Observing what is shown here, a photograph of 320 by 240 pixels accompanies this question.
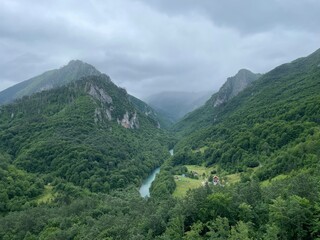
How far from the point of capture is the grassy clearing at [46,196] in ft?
398

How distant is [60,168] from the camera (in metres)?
153

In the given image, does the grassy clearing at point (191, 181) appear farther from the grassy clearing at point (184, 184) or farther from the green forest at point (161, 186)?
the green forest at point (161, 186)

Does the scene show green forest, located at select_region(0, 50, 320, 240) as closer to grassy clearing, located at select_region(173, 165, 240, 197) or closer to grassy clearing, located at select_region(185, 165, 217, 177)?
grassy clearing, located at select_region(173, 165, 240, 197)

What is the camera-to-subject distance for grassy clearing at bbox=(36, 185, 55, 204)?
121387 mm

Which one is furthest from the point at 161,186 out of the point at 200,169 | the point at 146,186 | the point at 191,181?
the point at 200,169

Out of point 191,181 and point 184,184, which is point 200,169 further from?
point 184,184

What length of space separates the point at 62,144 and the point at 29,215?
83025mm

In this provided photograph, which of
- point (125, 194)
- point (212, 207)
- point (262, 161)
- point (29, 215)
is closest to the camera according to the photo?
point (212, 207)

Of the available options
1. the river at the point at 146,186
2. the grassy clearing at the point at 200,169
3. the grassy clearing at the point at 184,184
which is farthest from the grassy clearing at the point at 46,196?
the grassy clearing at the point at 200,169

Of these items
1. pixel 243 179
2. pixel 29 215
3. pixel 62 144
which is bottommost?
pixel 243 179

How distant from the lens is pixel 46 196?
127 meters

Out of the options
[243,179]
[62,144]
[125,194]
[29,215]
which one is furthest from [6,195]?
[243,179]

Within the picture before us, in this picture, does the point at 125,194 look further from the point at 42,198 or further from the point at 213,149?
the point at 213,149

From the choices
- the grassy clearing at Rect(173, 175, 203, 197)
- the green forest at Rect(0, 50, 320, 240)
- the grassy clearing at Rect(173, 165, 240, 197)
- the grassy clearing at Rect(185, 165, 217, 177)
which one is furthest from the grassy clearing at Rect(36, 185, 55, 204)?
the grassy clearing at Rect(185, 165, 217, 177)
